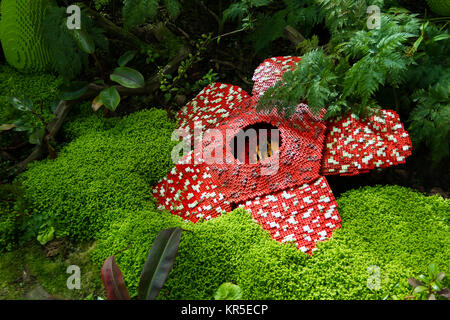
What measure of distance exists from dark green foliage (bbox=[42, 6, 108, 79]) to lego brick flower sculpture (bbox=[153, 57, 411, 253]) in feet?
5.18

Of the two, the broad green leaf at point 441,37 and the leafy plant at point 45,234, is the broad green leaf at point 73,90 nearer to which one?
the leafy plant at point 45,234

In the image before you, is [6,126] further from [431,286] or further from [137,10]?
[431,286]

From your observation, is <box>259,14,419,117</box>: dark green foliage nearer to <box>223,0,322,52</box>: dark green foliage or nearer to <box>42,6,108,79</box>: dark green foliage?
<box>223,0,322,52</box>: dark green foliage

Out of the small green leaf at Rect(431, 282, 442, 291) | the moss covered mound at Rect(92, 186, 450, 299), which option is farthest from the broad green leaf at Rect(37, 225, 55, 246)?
the small green leaf at Rect(431, 282, 442, 291)

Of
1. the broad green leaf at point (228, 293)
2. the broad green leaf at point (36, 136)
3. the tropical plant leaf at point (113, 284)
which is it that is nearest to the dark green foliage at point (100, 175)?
the broad green leaf at point (36, 136)

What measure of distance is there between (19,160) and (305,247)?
120 inches

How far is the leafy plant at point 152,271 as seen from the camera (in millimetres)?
2406

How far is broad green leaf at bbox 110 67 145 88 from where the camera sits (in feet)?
12.4

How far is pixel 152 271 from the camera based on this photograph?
8.21ft

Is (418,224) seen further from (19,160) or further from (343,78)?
(19,160)

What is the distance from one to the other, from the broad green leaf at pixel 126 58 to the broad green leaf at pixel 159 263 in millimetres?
2235

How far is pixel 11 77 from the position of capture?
4.16 m

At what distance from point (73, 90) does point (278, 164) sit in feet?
7.65
